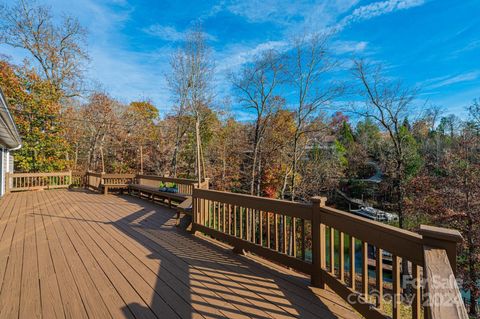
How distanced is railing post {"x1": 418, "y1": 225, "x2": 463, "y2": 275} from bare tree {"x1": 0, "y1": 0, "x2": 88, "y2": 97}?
17524 mm

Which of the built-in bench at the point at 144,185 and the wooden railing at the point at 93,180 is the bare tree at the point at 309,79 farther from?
the wooden railing at the point at 93,180

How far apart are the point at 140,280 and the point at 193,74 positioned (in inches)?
497

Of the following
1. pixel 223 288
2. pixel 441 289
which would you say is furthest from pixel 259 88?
pixel 441 289

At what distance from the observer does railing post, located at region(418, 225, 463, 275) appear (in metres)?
1.21

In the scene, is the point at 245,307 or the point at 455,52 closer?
the point at 245,307

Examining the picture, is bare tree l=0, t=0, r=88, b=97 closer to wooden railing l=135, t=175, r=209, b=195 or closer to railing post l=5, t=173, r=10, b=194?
railing post l=5, t=173, r=10, b=194

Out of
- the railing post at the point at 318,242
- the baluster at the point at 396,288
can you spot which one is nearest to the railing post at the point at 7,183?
the railing post at the point at 318,242

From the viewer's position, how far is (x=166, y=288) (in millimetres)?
2221

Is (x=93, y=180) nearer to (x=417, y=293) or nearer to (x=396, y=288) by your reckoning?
(x=396, y=288)

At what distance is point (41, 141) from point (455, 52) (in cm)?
2157

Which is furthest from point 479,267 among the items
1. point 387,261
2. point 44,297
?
point 44,297

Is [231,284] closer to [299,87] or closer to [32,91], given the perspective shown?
[299,87]

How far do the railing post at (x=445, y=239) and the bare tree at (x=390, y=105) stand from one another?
11.0 metres

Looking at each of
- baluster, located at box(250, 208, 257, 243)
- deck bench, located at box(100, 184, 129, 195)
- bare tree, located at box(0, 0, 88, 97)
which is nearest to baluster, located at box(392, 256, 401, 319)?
baluster, located at box(250, 208, 257, 243)
